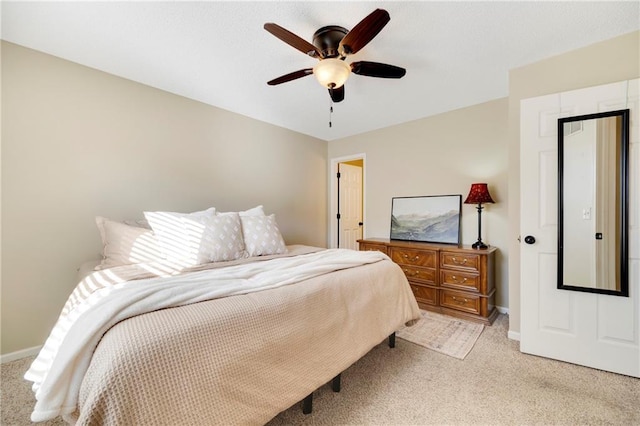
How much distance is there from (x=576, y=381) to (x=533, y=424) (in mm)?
709

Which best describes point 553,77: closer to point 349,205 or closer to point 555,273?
point 555,273

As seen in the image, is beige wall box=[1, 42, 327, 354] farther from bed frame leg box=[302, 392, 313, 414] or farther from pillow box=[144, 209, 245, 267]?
bed frame leg box=[302, 392, 313, 414]

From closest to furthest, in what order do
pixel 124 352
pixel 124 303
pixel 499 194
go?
pixel 124 352, pixel 124 303, pixel 499 194

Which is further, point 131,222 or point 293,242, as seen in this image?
point 293,242

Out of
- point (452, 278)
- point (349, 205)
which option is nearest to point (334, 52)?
point (452, 278)

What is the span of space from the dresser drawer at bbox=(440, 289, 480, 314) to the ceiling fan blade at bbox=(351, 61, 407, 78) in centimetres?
236

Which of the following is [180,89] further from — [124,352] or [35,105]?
[124,352]

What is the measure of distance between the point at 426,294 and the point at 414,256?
1.52ft

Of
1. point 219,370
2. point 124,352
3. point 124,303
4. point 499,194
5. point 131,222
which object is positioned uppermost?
point 499,194

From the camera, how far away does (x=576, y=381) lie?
179cm

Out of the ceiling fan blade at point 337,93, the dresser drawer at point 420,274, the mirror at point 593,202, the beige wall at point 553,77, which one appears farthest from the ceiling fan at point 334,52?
the dresser drawer at point 420,274

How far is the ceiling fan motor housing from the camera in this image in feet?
5.82

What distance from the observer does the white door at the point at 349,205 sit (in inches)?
186

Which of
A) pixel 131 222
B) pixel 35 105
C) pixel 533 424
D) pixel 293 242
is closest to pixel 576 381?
pixel 533 424
